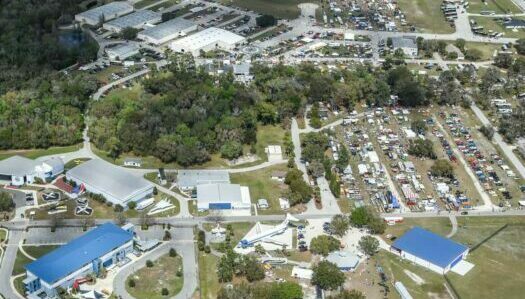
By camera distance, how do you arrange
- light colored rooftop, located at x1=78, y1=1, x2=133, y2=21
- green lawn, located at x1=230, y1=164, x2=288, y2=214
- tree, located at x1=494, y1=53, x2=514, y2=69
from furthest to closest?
1. light colored rooftop, located at x1=78, y1=1, x2=133, y2=21
2. tree, located at x1=494, y1=53, x2=514, y2=69
3. green lawn, located at x1=230, y1=164, x2=288, y2=214

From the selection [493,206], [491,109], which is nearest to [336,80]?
[491,109]

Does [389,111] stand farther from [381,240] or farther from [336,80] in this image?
[381,240]

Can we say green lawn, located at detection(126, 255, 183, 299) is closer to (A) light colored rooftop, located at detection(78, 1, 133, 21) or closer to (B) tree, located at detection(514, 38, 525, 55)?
(A) light colored rooftop, located at detection(78, 1, 133, 21)

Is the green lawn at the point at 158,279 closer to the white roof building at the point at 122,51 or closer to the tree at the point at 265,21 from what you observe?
the white roof building at the point at 122,51

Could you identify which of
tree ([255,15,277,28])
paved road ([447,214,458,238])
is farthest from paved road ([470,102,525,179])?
tree ([255,15,277,28])

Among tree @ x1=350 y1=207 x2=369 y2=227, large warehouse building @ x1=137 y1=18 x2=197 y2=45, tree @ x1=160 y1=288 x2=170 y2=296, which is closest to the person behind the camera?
tree @ x1=160 y1=288 x2=170 y2=296
